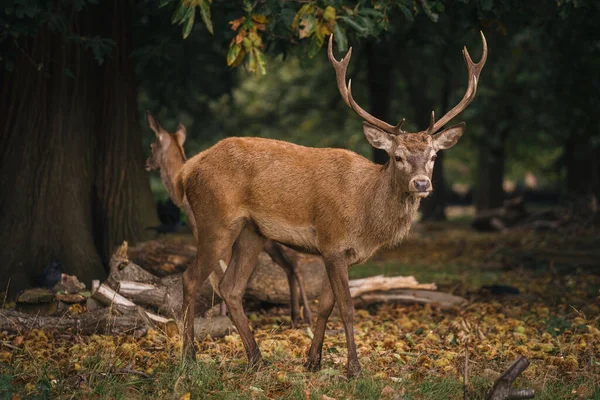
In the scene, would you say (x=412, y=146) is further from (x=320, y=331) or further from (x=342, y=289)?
(x=320, y=331)

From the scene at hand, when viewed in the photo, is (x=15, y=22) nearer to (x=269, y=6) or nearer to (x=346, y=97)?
(x=269, y=6)

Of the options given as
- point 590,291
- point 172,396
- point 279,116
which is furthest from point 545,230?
point 172,396

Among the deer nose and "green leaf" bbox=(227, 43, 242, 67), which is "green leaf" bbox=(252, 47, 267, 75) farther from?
the deer nose

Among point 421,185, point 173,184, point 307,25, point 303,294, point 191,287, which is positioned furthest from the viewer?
point 303,294

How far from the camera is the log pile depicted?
7.75 metres

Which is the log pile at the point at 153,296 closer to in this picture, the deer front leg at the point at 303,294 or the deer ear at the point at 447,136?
the deer front leg at the point at 303,294

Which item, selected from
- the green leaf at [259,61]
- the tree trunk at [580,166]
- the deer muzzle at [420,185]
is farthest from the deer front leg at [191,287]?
the tree trunk at [580,166]

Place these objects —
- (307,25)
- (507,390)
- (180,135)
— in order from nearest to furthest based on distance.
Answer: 1. (507,390)
2. (307,25)
3. (180,135)

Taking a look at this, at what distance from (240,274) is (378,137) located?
1.69 meters

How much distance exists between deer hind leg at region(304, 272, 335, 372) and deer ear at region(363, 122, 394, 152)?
3.77 ft

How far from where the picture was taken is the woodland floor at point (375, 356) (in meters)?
A: 5.81

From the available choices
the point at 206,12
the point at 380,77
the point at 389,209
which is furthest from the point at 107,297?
the point at 380,77

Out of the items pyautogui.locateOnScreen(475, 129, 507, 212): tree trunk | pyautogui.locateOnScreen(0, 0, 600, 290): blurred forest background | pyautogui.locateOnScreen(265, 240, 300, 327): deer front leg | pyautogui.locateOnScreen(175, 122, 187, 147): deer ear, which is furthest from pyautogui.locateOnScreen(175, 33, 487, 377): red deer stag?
pyautogui.locateOnScreen(475, 129, 507, 212): tree trunk

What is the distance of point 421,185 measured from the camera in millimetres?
6355
